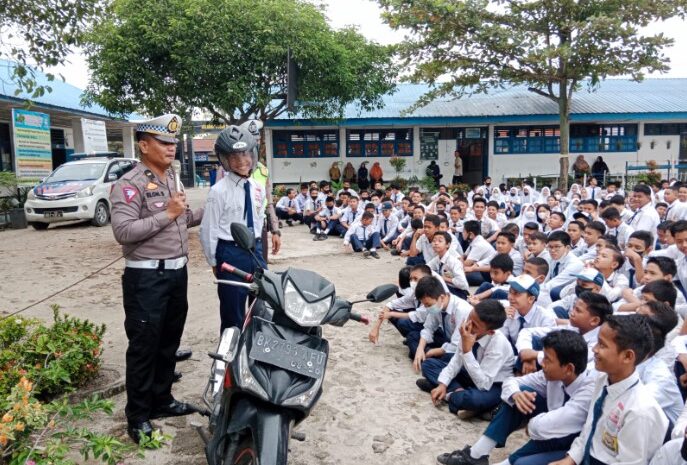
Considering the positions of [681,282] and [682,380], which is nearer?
[682,380]

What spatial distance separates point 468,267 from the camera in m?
6.46

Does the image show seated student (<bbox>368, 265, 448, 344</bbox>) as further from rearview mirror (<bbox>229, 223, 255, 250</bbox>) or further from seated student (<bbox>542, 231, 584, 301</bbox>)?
rearview mirror (<bbox>229, 223, 255, 250</bbox>)

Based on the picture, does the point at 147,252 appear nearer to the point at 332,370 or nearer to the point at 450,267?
the point at 332,370

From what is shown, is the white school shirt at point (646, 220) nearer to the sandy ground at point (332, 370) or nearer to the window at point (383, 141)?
the sandy ground at point (332, 370)

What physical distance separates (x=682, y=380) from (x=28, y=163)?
12.7 metres

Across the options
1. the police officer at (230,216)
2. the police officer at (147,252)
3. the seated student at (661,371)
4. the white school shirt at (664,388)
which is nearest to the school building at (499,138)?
the police officer at (230,216)

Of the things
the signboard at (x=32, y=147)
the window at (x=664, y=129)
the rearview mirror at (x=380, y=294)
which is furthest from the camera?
the window at (x=664, y=129)

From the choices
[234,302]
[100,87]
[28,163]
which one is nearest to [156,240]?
[234,302]

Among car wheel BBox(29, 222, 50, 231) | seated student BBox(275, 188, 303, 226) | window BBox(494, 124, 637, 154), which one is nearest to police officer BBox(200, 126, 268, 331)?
seated student BBox(275, 188, 303, 226)

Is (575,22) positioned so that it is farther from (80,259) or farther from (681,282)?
(80,259)

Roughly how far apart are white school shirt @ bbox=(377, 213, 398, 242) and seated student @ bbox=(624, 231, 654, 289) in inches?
176

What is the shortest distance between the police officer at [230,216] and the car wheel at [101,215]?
9.10 m

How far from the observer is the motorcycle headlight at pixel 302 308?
2.11m

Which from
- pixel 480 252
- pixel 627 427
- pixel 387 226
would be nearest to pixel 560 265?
pixel 480 252
